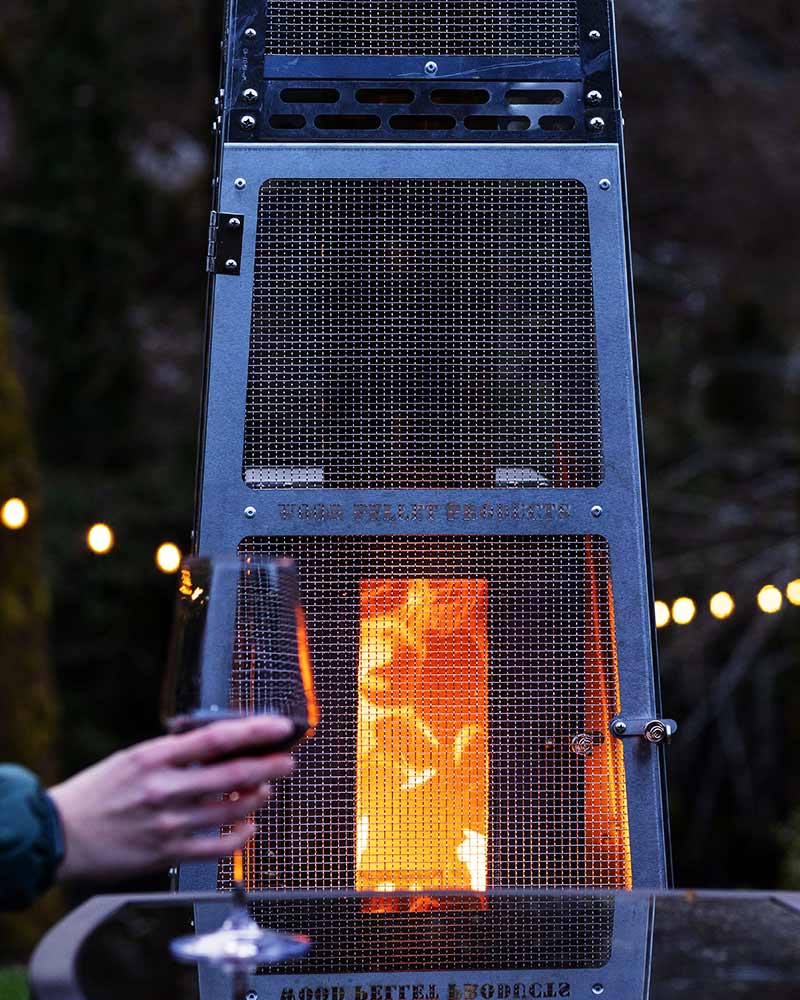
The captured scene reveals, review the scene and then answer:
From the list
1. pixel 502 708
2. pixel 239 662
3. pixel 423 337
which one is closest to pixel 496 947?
pixel 239 662

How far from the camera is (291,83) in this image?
2.53 m

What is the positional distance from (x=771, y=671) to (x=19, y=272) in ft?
15.5

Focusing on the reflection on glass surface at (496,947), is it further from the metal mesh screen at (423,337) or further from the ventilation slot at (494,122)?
the ventilation slot at (494,122)

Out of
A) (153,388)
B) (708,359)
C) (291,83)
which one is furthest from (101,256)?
(291,83)

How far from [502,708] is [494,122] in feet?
3.31

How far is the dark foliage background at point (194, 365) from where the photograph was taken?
6.43 m

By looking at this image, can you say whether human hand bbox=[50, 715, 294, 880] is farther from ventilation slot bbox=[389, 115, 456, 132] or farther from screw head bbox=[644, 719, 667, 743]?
ventilation slot bbox=[389, 115, 456, 132]

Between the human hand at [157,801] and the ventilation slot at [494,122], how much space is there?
5.16 feet

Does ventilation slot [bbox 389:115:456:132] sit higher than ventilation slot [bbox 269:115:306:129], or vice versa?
ventilation slot [bbox 389:115:456:132]

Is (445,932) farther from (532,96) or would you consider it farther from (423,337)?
(532,96)

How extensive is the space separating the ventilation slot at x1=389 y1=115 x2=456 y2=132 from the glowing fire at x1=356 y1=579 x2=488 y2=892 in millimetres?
785

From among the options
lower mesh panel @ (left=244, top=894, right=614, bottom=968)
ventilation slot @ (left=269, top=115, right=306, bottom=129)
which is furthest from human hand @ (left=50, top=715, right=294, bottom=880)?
ventilation slot @ (left=269, top=115, right=306, bottom=129)

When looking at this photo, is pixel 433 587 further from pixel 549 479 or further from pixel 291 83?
pixel 291 83

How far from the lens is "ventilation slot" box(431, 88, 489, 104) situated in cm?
258
